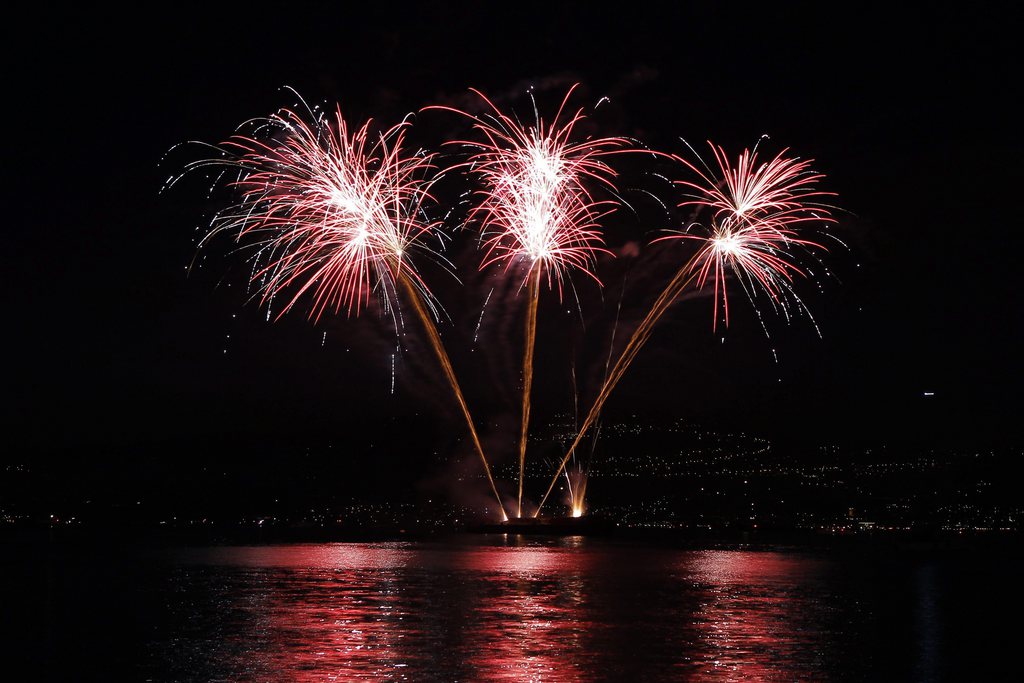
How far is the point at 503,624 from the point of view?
24844 mm

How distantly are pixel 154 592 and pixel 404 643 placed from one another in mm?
15632

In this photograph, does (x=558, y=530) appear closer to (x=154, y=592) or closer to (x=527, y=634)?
(x=154, y=592)

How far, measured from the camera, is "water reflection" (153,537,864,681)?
18.4m

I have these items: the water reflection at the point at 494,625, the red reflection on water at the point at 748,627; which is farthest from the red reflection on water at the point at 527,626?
the red reflection on water at the point at 748,627

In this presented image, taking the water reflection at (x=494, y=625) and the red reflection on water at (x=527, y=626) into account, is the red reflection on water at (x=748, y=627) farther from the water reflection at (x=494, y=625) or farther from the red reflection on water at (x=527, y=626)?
the red reflection on water at (x=527, y=626)

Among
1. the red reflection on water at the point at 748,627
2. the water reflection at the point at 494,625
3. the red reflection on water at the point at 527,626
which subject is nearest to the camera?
the red reflection on water at the point at 527,626

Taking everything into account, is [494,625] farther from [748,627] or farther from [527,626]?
[748,627]

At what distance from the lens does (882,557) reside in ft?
220

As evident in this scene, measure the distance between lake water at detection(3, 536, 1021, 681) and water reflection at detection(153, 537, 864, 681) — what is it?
6 centimetres

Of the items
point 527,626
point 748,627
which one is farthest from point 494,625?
point 748,627

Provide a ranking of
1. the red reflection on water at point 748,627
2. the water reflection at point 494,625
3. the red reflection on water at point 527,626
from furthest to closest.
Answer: the red reflection on water at point 748,627 → the water reflection at point 494,625 → the red reflection on water at point 527,626

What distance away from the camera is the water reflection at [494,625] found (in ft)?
60.3

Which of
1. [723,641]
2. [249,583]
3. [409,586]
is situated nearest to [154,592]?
[249,583]

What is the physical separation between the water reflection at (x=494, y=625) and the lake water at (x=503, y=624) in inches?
2.5
